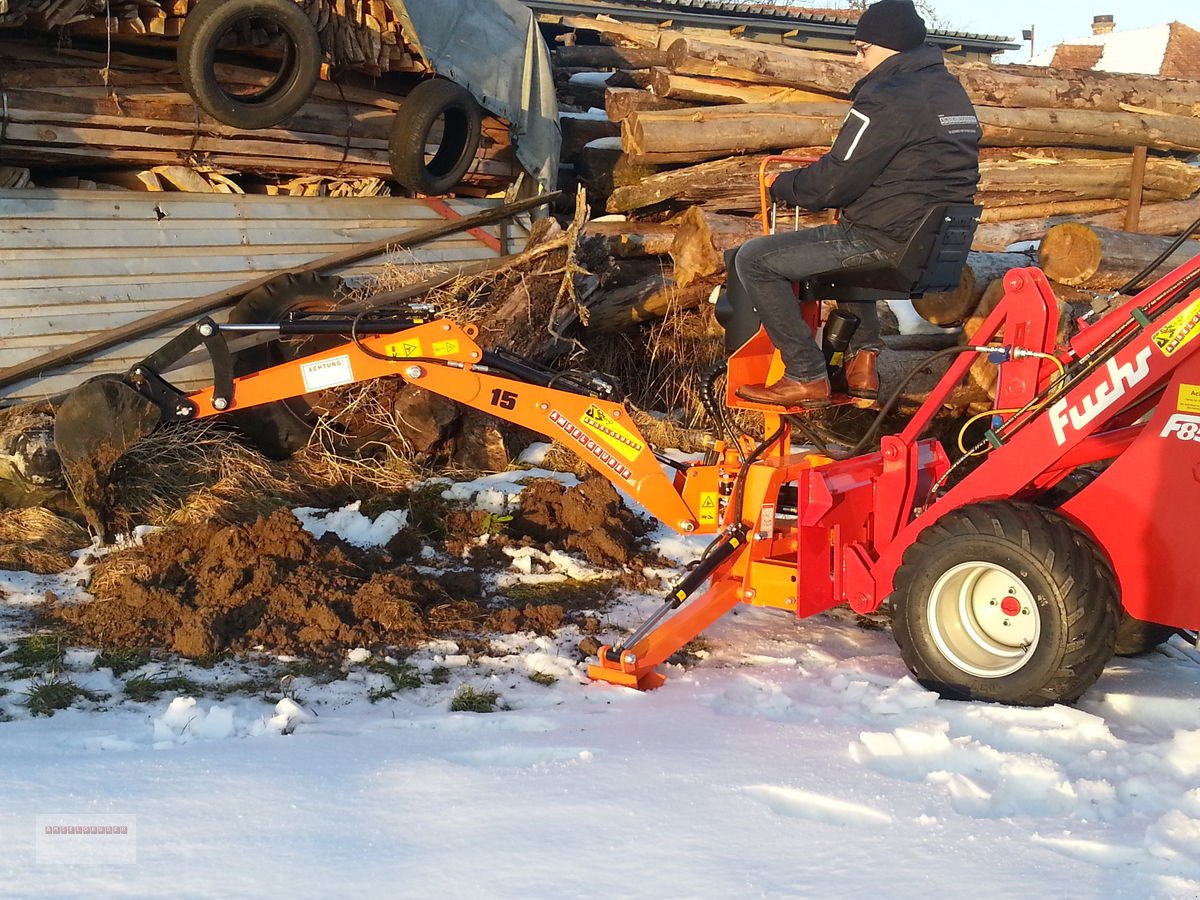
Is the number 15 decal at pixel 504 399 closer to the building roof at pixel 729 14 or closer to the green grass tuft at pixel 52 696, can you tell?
the green grass tuft at pixel 52 696

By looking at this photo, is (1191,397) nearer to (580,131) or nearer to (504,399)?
(504,399)

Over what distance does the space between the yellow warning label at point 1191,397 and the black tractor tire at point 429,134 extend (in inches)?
263

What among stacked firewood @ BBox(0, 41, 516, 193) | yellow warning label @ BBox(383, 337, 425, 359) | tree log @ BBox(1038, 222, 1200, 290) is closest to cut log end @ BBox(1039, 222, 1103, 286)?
tree log @ BBox(1038, 222, 1200, 290)

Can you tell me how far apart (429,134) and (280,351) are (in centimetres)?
274

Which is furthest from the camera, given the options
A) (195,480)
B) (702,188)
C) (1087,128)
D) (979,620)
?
(1087,128)

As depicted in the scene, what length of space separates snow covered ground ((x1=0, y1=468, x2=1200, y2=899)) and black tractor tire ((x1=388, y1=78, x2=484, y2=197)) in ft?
18.3

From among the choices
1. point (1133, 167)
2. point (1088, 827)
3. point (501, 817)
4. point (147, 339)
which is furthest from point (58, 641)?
point (1133, 167)

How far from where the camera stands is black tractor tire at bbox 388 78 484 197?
377 inches

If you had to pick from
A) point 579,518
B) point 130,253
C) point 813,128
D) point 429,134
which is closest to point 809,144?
point 813,128

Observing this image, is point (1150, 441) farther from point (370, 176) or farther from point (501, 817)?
point (370, 176)

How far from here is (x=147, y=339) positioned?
330 inches

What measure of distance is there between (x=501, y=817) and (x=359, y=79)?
25.6ft

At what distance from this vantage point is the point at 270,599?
565 cm

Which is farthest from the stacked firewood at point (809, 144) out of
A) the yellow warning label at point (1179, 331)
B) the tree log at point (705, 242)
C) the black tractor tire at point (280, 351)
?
the yellow warning label at point (1179, 331)
